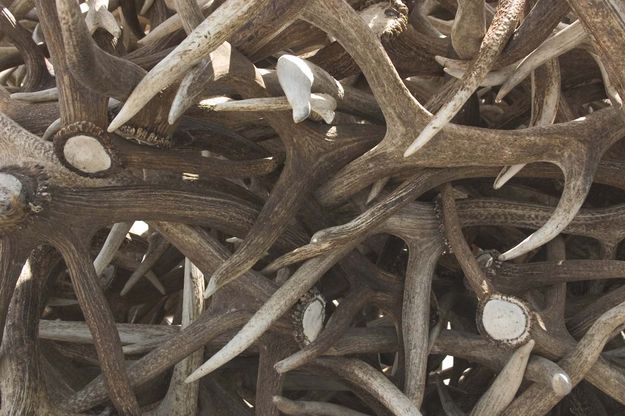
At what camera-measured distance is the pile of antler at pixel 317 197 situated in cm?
143

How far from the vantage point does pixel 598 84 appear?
1920 millimetres

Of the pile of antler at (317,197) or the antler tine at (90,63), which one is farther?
the pile of antler at (317,197)

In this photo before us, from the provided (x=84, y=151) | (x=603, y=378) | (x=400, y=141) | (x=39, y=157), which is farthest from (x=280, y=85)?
(x=603, y=378)

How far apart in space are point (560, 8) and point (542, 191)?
0.54 meters

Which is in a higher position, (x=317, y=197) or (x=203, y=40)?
(x=203, y=40)

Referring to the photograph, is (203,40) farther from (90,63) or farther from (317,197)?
(317,197)

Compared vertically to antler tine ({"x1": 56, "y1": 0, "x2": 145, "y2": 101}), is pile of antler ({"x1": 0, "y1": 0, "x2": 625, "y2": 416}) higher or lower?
lower

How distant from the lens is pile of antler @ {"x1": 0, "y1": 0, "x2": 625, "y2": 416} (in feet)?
4.71

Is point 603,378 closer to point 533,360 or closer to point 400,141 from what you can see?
point 533,360

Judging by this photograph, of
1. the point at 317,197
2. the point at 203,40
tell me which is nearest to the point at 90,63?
the point at 203,40

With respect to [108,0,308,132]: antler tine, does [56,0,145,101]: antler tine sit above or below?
above

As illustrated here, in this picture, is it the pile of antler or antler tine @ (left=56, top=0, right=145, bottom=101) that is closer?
antler tine @ (left=56, top=0, right=145, bottom=101)

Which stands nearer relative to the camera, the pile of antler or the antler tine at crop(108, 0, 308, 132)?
the antler tine at crop(108, 0, 308, 132)

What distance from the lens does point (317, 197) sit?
1645 mm
